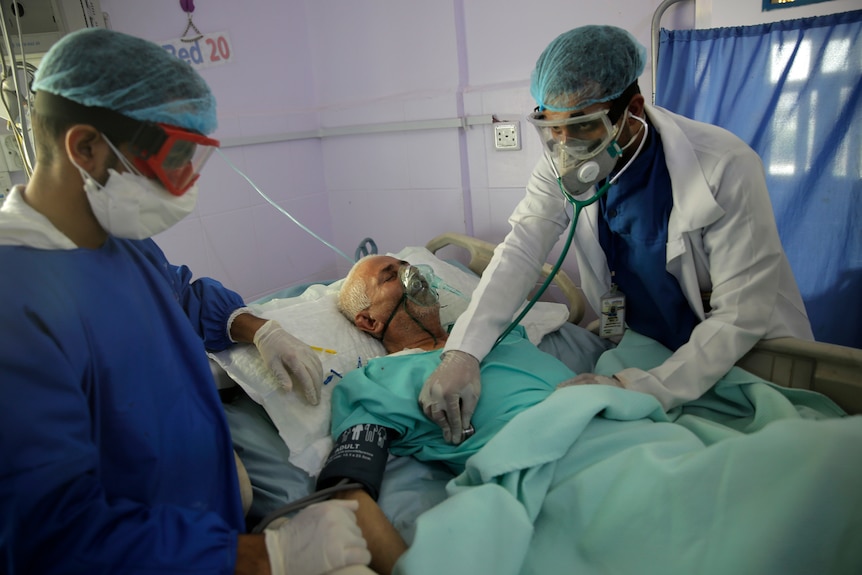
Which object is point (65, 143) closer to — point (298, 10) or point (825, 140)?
point (825, 140)

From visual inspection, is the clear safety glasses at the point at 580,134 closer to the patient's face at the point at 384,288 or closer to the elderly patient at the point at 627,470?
the elderly patient at the point at 627,470

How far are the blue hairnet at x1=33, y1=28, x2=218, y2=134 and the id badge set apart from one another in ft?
4.47

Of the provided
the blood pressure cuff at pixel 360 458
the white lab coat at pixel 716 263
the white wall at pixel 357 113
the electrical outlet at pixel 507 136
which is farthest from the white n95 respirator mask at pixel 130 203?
the electrical outlet at pixel 507 136

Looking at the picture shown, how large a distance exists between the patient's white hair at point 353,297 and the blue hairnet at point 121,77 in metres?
1.15

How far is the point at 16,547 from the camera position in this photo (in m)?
0.76

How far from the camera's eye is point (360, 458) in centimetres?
139

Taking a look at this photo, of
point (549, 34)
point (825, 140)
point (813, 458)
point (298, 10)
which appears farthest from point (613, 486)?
point (298, 10)

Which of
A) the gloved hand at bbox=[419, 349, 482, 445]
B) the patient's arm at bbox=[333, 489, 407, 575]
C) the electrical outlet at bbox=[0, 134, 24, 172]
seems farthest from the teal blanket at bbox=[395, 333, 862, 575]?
the electrical outlet at bbox=[0, 134, 24, 172]

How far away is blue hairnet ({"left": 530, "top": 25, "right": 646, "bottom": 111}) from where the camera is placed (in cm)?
143

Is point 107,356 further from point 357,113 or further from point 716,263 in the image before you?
point 357,113

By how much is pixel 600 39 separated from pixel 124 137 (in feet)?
3.80

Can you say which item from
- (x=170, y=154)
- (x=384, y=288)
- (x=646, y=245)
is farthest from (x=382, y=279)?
(x=170, y=154)

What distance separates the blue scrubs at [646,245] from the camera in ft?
5.35

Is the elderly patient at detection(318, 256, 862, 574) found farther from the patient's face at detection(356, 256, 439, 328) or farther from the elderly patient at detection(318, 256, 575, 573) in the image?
the patient's face at detection(356, 256, 439, 328)
